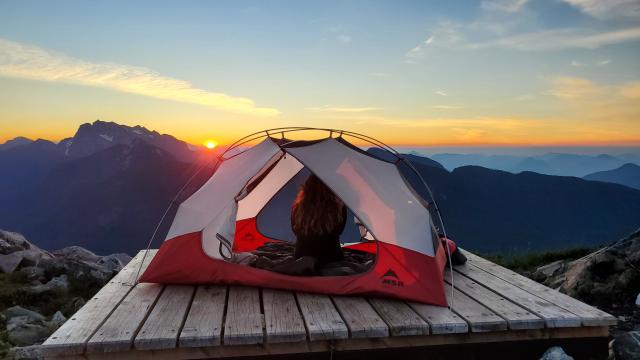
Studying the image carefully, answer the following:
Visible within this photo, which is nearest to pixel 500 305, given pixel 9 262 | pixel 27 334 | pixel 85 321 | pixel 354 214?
pixel 354 214

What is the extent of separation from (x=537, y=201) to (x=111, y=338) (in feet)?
399

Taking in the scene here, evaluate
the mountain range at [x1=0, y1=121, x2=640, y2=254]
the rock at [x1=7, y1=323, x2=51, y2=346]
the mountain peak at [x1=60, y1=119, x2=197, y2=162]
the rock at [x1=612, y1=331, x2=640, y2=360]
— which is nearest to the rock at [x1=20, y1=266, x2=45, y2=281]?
the rock at [x1=7, y1=323, x2=51, y2=346]

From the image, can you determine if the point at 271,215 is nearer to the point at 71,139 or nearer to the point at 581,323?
the point at 581,323

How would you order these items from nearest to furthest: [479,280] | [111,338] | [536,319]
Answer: [111,338] → [536,319] → [479,280]

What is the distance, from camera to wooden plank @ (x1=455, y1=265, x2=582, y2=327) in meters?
5.24

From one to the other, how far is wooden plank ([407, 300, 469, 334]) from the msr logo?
28cm

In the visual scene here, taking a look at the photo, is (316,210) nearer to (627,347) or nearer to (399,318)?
(399,318)

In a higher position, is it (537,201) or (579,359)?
(579,359)

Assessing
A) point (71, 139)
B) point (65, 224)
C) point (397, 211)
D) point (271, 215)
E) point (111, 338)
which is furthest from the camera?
point (71, 139)

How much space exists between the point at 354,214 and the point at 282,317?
4.92ft

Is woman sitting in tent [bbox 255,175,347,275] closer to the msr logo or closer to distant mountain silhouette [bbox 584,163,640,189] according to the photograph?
the msr logo

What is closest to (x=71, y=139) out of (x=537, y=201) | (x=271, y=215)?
(x=537, y=201)

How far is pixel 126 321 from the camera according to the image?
16.6ft

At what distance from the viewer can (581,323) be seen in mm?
5266
